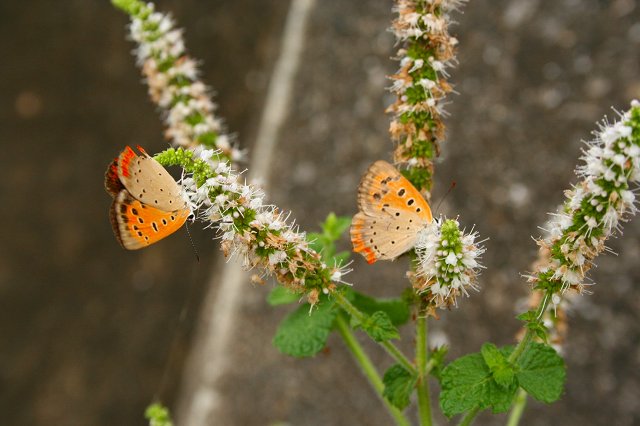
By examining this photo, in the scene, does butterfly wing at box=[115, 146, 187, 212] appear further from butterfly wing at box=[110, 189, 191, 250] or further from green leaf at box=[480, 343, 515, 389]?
green leaf at box=[480, 343, 515, 389]

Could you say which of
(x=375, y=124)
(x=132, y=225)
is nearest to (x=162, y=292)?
(x=375, y=124)

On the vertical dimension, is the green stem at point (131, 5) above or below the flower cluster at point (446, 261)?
above

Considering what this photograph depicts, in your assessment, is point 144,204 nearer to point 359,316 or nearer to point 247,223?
point 247,223

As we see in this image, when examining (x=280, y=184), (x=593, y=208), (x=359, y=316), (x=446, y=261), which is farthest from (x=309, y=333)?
(x=280, y=184)

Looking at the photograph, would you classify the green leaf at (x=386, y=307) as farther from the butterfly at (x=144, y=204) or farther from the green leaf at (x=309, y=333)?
the butterfly at (x=144, y=204)

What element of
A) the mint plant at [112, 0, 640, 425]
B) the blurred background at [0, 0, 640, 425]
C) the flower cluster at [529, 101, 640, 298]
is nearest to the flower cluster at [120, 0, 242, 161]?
the mint plant at [112, 0, 640, 425]

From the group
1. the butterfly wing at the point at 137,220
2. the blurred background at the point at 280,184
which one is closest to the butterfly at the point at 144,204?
the butterfly wing at the point at 137,220

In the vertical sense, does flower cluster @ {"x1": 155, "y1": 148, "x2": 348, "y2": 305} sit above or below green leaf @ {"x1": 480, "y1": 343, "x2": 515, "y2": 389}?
above
